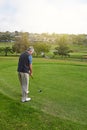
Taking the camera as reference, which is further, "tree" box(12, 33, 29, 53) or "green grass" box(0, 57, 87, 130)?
"tree" box(12, 33, 29, 53)

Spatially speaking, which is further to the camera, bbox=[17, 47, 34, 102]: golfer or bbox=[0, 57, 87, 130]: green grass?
bbox=[17, 47, 34, 102]: golfer

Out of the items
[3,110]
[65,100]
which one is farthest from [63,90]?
[3,110]

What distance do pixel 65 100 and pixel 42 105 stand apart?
3.84 feet

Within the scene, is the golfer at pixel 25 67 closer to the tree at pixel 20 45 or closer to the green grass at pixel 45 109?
the green grass at pixel 45 109

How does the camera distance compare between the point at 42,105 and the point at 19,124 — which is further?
the point at 42,105

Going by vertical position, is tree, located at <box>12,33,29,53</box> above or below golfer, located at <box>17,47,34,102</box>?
below

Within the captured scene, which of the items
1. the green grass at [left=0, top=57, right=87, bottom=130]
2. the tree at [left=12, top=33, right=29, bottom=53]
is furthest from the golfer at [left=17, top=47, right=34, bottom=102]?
the tree at [left=12, top=33, right=29, bottom=53]

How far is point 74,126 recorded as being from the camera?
736 cm

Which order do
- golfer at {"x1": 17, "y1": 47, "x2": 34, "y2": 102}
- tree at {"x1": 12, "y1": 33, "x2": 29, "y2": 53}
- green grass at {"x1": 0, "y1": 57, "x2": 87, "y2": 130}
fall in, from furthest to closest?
tree at {"x1": 12, "y1": 33, "x2": 29, "y2": 53} → golfer at {"x1": 17, "y1": 47, "x2": 34, "y2": 102} → green grass at {"x1": 0, "y1": 57, "x2": 87, "y2": 130}

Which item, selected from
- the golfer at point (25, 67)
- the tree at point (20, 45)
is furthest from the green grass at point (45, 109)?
the tree at point (20, 45)

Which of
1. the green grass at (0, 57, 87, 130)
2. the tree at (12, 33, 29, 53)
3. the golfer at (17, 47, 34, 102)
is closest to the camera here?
the green grass at (0, 57, 87, 130)

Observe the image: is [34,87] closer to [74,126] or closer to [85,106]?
[85,106]

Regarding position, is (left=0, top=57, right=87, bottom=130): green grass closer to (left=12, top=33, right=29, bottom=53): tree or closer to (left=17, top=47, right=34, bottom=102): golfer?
(left=17, top=47, right=34, bottom=102): golfer

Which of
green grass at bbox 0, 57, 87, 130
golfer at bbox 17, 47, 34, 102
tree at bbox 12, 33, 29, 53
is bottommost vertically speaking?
tree at bbox 12, 33, 29, 53
